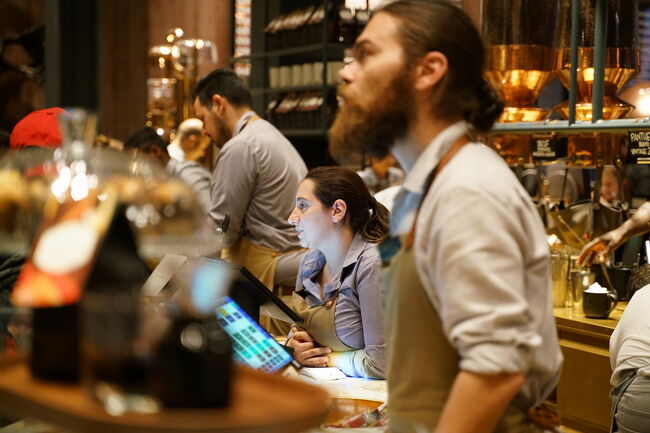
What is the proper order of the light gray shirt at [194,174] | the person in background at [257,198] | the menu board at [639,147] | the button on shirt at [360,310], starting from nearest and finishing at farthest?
the button on shirt at [360,310] < the menu board at [639,147] < the person in background at [257,198] < the light gray shirt at [194,174]

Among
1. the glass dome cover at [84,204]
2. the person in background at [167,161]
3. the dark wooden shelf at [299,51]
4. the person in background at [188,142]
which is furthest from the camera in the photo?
the dark wooden shelf at [299,51]

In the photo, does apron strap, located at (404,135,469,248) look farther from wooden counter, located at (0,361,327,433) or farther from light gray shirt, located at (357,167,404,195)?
light gray shirt, located at (357,167,404,195)

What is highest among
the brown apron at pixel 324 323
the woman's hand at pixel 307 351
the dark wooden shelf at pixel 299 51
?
the dark wooden shelf at pixel 299 51

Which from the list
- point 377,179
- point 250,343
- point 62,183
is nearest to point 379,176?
point 377,179

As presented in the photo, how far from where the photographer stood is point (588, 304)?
3.83 metres

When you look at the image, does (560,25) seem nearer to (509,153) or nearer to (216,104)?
(509,153)

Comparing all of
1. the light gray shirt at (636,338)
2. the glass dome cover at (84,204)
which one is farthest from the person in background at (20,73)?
the glass dome cover at (84,204)

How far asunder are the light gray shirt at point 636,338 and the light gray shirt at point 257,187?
1942 millimetres

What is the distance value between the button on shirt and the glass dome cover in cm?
165

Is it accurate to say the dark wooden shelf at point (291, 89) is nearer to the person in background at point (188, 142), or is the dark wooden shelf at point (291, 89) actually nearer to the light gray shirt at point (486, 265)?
the person in background at point (188, 142)

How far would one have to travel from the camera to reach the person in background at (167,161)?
18.7 ft

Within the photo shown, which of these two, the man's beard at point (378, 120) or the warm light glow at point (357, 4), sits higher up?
the warm light glow at point (357, 4)

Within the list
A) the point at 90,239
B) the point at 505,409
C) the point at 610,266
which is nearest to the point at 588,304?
the point at 610,266

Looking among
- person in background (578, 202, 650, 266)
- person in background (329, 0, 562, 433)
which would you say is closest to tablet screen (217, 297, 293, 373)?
person in background (329, 0, 562, 433)
